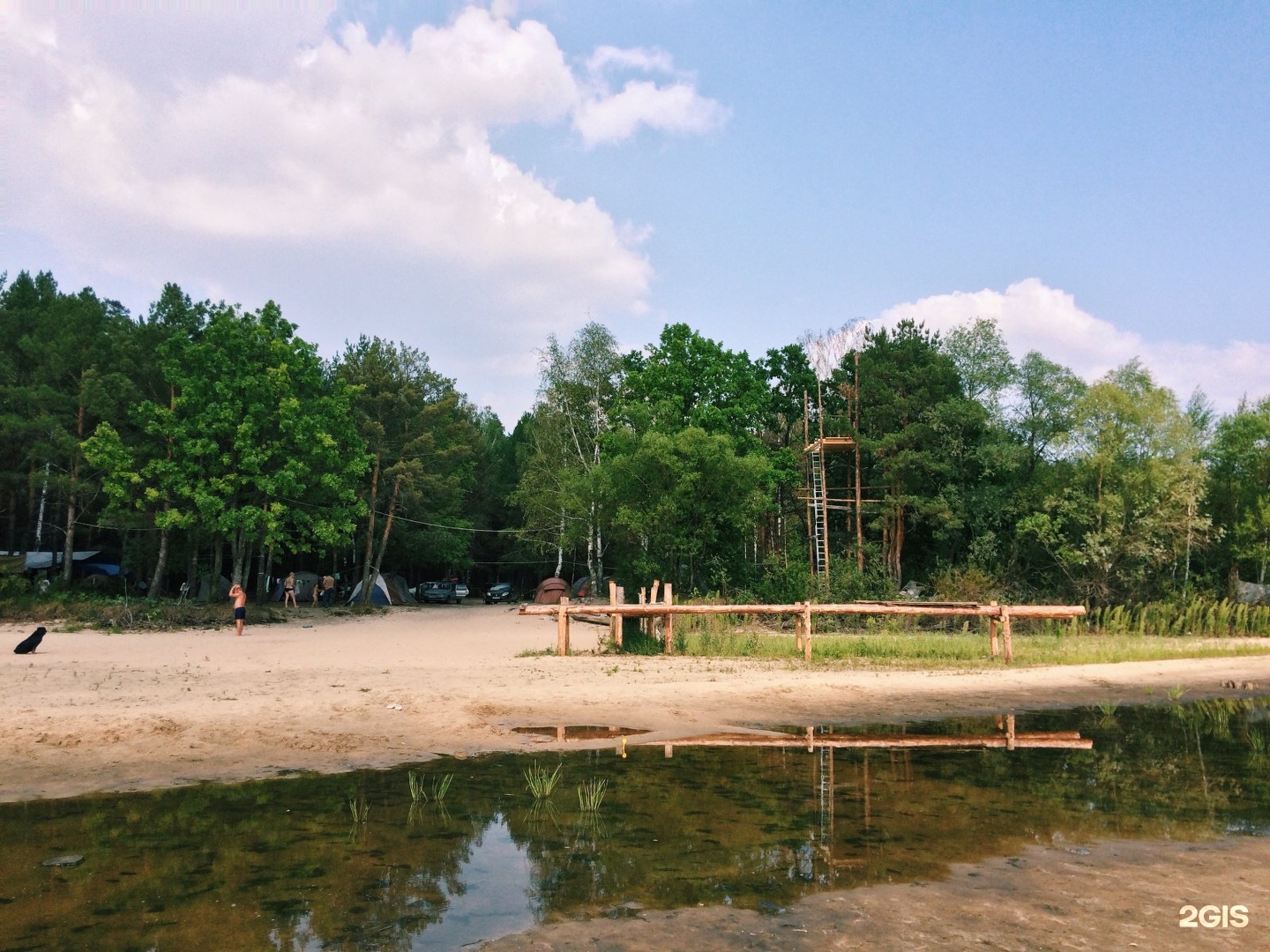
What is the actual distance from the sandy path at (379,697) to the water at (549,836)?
1232 mm

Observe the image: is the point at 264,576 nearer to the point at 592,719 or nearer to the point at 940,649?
the point at 940,649

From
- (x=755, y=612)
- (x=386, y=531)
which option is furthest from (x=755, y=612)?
(x=386, y=531)

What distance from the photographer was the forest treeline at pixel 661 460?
32.2m

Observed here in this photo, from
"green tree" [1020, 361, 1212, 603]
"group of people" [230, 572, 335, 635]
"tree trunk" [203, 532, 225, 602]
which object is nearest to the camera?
"green tree" [1020, 361, 1212, 603]

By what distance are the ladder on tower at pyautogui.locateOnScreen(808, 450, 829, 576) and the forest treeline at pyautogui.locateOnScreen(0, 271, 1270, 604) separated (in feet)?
3.04

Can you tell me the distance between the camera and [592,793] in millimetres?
7781

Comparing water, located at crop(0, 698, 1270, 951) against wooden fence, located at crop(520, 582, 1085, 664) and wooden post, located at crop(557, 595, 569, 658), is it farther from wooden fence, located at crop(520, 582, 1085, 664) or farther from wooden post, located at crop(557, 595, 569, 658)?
wooden post, located at crop(557, 595, 569, 658)

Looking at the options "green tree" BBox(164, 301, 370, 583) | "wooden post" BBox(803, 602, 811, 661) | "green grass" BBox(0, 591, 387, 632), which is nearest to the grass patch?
"wooden post" BBox(803, 602, 811, 661)

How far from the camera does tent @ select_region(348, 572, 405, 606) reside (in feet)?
145

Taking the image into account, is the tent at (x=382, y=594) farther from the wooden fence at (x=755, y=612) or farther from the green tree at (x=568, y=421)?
the wooden fence at (x=755, y=612)

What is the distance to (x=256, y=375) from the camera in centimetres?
3291

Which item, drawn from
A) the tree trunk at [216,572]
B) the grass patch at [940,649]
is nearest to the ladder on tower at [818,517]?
the grass patch at [940,649]

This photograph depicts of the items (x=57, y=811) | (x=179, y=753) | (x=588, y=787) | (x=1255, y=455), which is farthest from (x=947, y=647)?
(x=1255, y=455)

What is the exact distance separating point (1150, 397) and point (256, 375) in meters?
35.0
